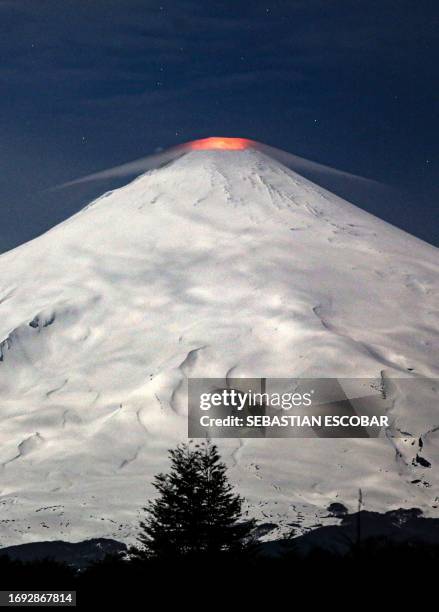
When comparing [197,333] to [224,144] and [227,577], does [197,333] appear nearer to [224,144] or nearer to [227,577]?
[224,144]

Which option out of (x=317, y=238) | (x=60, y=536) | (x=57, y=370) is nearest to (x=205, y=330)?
(x=57, y=370)

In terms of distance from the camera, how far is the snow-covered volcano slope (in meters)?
112

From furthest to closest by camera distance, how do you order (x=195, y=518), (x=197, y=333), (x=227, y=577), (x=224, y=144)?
(x=224, y=144) < (x=197, y=333) < (x=195, y=518) < (x=227, y=577)

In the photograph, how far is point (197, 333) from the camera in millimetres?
136500

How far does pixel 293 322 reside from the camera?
444 ft

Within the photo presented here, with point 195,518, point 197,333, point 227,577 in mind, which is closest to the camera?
point 227,577

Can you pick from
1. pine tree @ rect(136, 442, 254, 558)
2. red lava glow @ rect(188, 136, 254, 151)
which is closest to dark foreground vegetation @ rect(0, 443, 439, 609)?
pine tree @ rect(136, 442, 254, 558)

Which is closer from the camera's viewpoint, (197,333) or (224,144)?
(197,333)

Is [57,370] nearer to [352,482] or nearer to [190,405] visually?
[190,405]

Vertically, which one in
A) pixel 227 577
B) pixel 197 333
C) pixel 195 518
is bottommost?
pixel 197 333

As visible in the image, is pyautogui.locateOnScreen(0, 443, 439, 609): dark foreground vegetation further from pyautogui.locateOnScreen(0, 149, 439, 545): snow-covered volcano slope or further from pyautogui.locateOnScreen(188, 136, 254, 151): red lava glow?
pyautogui.locateOnScreen(188, 136, 254, 151): red lava glow

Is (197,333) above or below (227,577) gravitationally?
below

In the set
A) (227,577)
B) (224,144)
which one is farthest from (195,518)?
(224,144)

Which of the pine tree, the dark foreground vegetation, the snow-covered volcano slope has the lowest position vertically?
the snow-covered volcano slope
